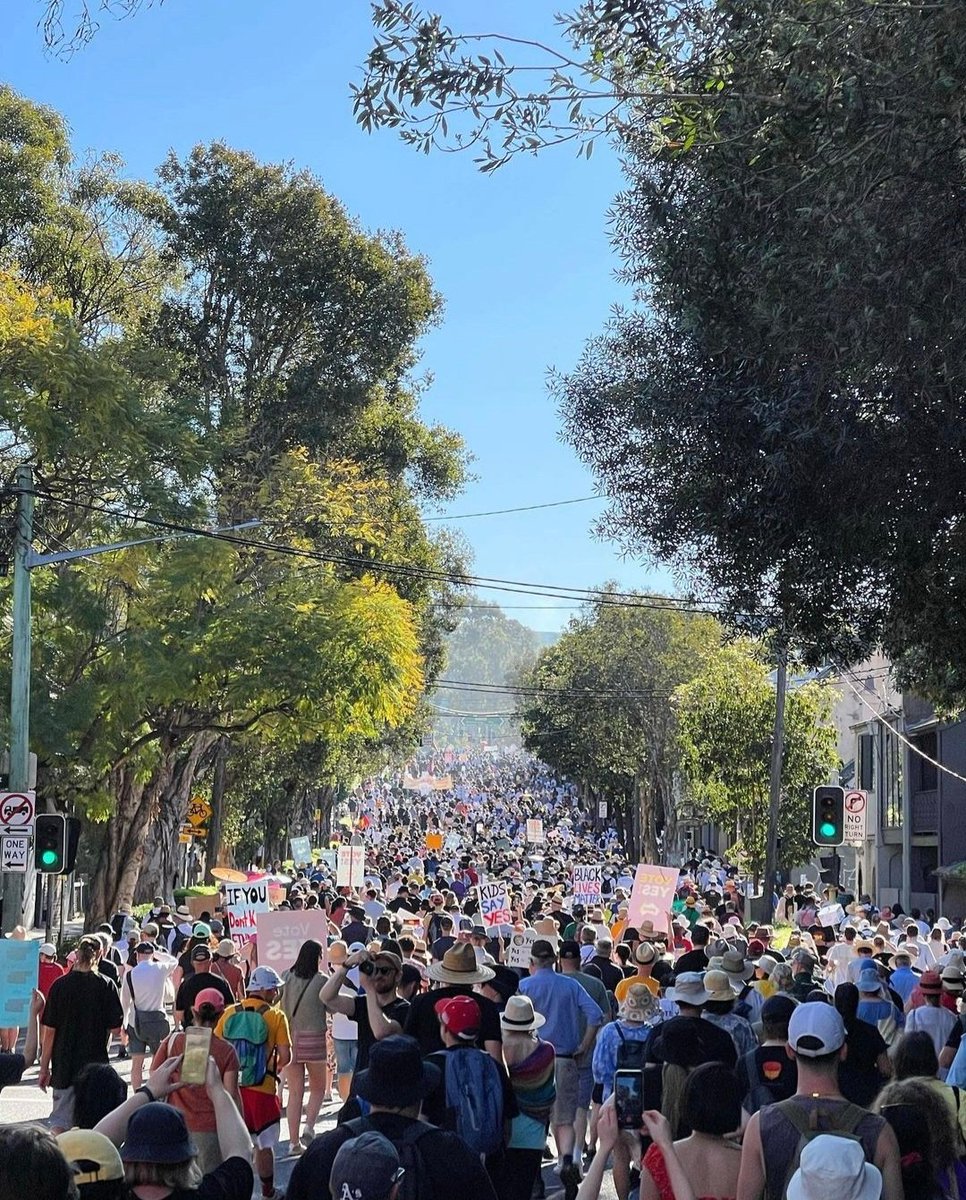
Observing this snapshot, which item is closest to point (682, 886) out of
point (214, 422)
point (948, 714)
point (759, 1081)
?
point (214, 422)

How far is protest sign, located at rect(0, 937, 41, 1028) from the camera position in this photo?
15.1 m

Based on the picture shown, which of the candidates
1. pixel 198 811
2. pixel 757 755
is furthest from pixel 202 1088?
pixel 198 811

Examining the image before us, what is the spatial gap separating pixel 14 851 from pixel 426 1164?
1528cm

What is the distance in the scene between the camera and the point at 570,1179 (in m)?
11.5

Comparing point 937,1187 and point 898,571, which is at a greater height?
point 898,571

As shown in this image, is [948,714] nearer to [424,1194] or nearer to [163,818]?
[424,1194]

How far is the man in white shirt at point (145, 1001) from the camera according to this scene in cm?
1534

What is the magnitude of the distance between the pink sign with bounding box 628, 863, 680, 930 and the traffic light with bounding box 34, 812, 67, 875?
768cm

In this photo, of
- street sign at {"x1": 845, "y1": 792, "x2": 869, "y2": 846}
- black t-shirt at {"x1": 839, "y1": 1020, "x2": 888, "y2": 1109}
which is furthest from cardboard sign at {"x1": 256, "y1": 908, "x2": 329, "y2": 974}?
street sign at {"x1": 845, "y1": 792, "x2": 869, "y2": 846}

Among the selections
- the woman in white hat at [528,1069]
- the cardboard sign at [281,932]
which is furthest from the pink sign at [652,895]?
the woman in white hat at [528,1069]

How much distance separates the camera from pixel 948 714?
22.3 metres

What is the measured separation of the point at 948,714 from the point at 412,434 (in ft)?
71.2

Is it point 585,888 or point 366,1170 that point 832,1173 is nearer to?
point 366,1170

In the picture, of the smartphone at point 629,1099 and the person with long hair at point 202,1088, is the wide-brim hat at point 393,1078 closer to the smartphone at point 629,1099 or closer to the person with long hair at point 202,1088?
the person with long hair at point 202,1088
